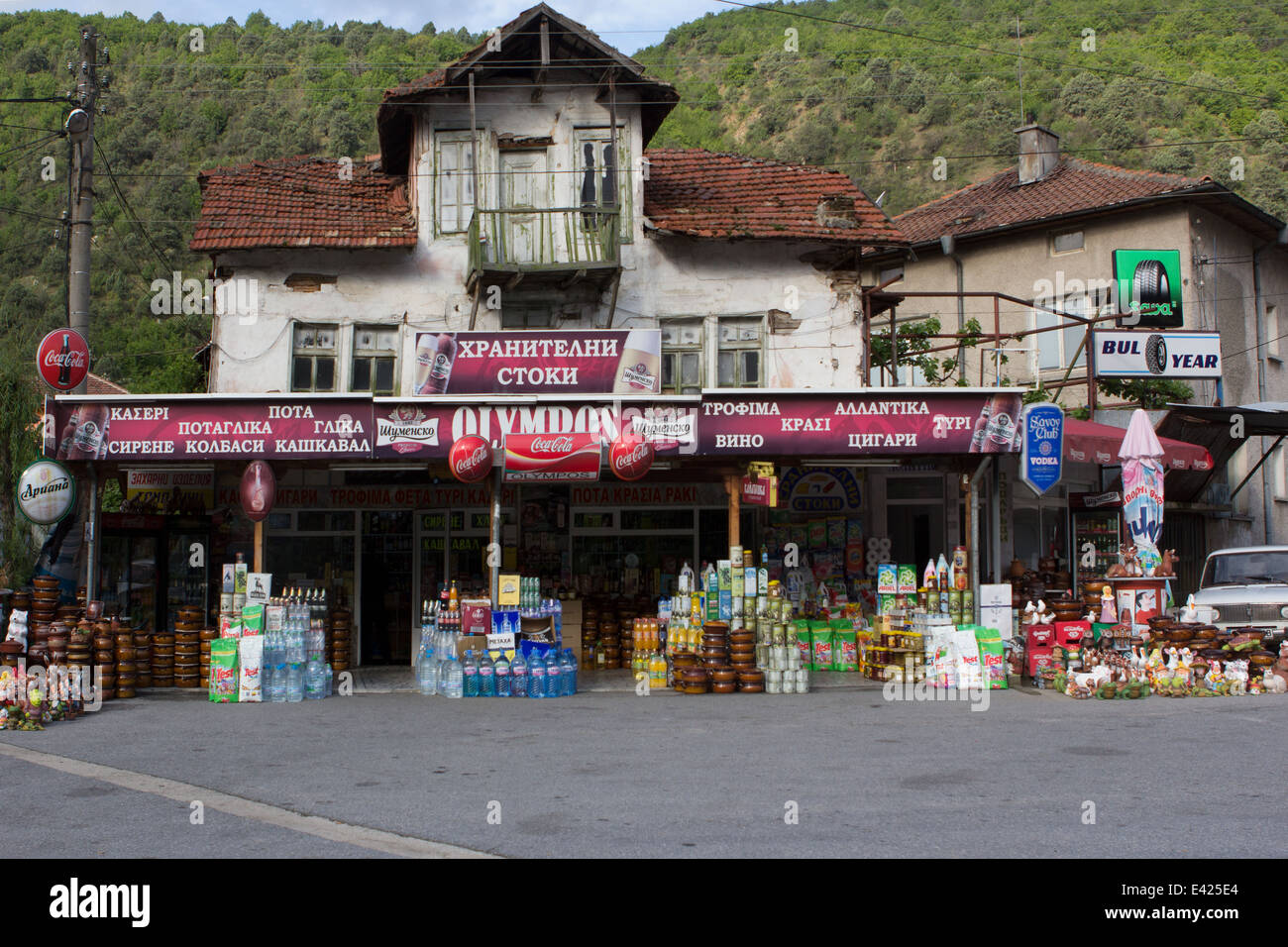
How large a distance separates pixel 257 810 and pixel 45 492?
9539 mm

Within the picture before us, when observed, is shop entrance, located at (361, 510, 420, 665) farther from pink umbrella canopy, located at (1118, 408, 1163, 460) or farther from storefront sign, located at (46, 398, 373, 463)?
pink umbrella canopy, located at (1118, 408, 1163, 460)

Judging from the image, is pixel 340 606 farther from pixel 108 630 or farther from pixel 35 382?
pixel 35 382

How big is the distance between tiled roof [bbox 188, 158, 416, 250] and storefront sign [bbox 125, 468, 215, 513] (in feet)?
12.2

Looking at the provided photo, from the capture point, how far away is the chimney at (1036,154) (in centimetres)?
3103

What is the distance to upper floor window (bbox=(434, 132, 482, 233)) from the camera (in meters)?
19.5

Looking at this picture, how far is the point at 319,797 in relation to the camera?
8.45 meters

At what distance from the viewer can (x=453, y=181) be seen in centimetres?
1967

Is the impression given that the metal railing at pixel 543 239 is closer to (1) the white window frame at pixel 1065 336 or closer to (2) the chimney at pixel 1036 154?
(1) the white window frame at pixel 1065 336

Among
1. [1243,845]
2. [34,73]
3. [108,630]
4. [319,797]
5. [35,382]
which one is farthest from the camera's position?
[34,73]

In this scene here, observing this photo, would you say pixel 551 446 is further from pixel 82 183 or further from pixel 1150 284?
pixel 1150 284

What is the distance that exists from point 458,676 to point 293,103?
47992mm

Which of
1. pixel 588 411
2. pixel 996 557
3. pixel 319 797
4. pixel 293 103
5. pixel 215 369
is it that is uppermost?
pixel 293 103

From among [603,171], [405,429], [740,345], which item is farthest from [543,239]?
[405,429]

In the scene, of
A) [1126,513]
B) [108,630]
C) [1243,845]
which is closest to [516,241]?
[108,630]
